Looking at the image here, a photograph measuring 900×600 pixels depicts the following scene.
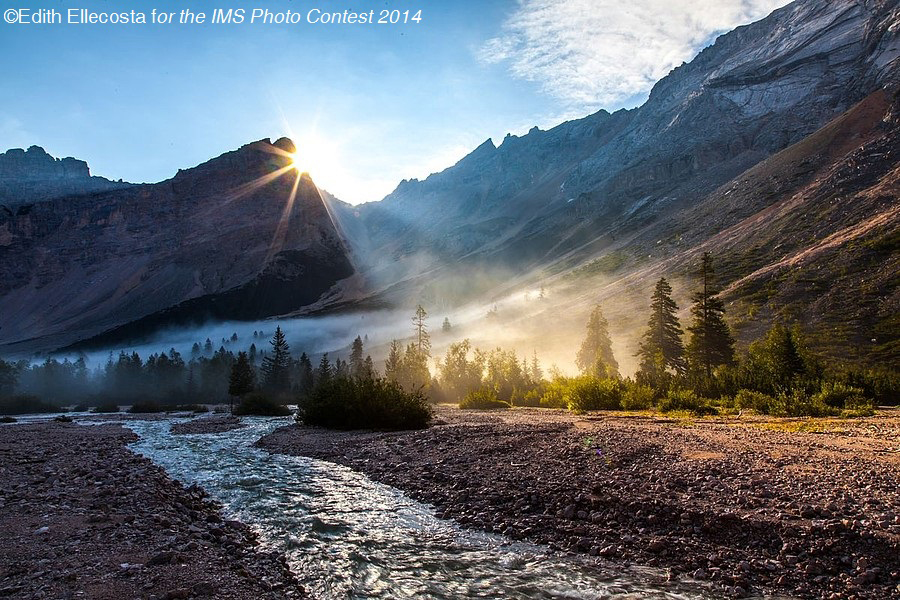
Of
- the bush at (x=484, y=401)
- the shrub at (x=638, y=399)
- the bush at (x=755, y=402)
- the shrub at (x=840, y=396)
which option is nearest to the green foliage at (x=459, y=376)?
the bush at (x=484, y=401)

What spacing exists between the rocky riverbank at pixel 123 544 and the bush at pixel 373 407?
1588 cm

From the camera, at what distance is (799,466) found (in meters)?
12.8

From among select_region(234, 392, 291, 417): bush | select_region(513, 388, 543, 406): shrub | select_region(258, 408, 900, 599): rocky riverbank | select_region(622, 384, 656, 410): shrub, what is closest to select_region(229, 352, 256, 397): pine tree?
select_region(234, 392, 291, 417): bush

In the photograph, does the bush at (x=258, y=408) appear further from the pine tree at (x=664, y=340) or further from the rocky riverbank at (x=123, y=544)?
the rocky riverbank at (x=123, y=544)

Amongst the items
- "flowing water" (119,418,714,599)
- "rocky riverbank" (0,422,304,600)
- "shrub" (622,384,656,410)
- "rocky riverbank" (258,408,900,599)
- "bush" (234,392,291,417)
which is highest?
"rocky riverbank" (0,422,304,600)

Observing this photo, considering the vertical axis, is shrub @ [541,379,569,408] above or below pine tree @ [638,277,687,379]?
below

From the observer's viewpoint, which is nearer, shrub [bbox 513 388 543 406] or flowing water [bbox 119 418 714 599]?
flowing water [bbox 119 418 714 599]

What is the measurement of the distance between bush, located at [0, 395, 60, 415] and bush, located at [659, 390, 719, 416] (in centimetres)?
8976

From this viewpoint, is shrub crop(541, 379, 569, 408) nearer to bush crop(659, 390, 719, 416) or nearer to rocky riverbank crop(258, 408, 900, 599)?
bush crop(659, 390, 719, 416)

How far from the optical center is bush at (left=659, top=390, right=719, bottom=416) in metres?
29.5

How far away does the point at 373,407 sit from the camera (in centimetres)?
3228

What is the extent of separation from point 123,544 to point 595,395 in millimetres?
34593

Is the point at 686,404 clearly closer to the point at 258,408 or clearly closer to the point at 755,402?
the point at 755,402

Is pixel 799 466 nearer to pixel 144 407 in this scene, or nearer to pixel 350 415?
pixel 350 415
